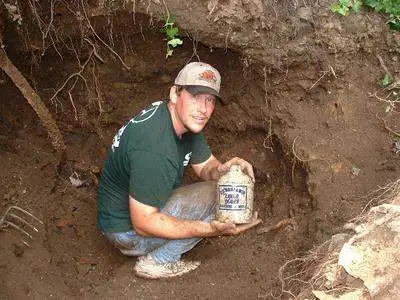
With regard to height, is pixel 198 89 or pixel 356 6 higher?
pixel 356 6

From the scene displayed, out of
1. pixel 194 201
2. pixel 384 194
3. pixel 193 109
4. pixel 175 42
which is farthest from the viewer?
pixel 175 42

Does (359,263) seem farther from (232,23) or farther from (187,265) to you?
(232,23)

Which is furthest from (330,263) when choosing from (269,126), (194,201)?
(269,126)

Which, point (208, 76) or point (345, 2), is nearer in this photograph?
point (208, 76)

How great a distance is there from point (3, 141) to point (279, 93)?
7.61ft

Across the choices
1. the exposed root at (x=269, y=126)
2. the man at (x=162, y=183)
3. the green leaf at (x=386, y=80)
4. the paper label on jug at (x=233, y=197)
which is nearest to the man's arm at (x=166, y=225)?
the man at (x=162, y=183)

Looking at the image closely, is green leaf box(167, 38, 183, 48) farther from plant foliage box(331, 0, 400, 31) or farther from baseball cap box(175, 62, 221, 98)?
plant foliage box(331, 0, 400, 31)

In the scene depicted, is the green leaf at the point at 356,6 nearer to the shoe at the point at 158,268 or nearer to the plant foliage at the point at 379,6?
the plant foliage at the point at 379,6

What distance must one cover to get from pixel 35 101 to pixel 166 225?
1564mm

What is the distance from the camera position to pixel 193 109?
3105 mm

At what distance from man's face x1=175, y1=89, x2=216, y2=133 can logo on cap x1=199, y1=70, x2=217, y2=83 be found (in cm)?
10

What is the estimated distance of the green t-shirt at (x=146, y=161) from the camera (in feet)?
9.88

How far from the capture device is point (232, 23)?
147 inches

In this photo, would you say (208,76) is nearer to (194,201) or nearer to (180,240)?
(194,201)
